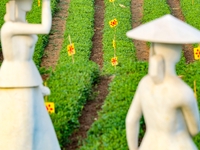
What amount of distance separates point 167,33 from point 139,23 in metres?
9.85

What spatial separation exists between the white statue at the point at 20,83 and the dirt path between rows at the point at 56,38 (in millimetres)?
4318

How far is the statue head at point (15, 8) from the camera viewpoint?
4.99m

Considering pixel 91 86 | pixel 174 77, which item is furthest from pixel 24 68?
pixel 91 86

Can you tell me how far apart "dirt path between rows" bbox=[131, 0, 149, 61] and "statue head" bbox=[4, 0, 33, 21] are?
6.42m

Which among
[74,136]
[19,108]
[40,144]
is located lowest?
[74,136]

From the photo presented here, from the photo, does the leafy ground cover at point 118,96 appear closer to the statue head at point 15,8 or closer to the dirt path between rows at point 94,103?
the dirt path between rows at point 94,103

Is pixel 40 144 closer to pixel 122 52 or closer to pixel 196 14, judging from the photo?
pixel 122 52

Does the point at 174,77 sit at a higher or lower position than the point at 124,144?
higher

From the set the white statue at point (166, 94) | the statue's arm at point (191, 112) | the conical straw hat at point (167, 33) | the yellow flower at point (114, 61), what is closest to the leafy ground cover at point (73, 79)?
the yellow flower at point (114, 61)

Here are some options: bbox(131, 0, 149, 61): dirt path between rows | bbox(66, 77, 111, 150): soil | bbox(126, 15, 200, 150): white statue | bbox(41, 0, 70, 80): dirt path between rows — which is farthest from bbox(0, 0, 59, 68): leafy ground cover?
bbox(126, 15, 200, 150): white statue

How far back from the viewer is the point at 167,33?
12.4 ft

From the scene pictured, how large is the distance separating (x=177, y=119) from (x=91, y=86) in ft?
16.9

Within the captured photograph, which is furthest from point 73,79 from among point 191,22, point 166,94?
point 191,22

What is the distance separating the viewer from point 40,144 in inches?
206
